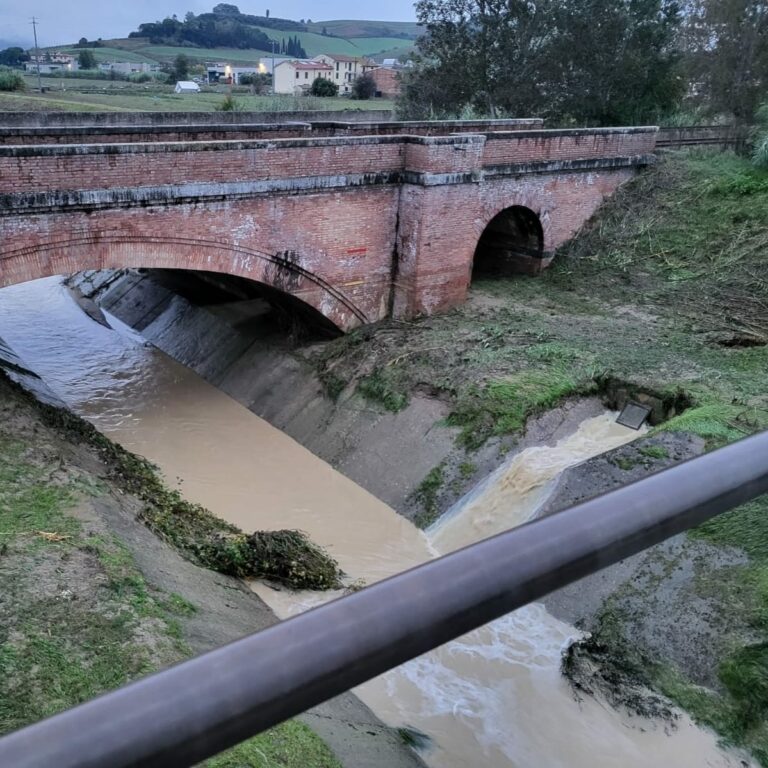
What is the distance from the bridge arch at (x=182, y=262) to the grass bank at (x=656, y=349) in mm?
913

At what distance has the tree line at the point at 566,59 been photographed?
21.0 m

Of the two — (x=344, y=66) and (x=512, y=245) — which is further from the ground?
(x=344, y=66)

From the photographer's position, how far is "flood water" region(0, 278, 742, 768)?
20.4ft

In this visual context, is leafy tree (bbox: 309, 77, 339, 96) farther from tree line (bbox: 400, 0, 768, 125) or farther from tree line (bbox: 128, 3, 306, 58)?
tree line (bbox: 128, 3, 306, 58)

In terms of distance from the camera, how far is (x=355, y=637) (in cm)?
74

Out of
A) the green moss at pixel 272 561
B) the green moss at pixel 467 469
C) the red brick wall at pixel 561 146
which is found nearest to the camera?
the green moss at pixel 272 561

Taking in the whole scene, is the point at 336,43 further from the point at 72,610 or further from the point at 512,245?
the point at 72,610

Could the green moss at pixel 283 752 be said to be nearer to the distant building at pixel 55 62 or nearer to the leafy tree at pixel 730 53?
the leafy tree at pixel 730 53

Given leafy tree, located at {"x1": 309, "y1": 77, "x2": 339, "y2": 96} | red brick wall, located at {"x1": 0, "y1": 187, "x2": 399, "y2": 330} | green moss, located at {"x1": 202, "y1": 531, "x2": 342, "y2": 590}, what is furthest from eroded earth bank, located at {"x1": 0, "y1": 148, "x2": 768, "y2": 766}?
leafy tree, located at {"x1": 309, "y1": 77, "x2": 339, "y2": 96}

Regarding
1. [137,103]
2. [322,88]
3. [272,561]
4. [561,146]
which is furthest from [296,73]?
[272,561]

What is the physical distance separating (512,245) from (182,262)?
24.6 feet

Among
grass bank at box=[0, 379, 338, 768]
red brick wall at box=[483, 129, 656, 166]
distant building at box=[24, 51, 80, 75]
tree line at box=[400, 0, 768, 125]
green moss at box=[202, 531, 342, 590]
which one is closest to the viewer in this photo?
grass bank at box=[0, 379, 338, 768]

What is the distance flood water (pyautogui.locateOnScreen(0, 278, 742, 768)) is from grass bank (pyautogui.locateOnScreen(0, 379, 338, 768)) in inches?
70.9

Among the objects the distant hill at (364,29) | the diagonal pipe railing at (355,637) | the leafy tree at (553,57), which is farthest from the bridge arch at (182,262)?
the distant hill at (364,29)
